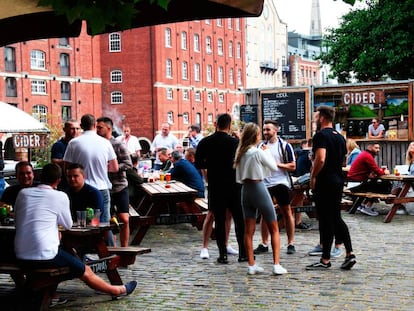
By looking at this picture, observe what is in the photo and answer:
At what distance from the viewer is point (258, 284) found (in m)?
8.07

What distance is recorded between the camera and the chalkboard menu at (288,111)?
77.3 ft

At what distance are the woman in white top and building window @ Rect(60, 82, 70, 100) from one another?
53505mm

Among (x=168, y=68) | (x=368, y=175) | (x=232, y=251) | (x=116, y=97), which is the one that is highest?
(x=168, y=68)

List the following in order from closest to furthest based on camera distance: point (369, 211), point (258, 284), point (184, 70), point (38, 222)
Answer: point (38, 222) < point (258, 284) < point (369, 211) < point (184, 70)

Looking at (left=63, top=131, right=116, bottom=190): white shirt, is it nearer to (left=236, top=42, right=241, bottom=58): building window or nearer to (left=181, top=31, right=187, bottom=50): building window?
(left=181, top=31, right=187, bottom=50): building window

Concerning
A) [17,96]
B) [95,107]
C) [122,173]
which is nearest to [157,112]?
[95,107]

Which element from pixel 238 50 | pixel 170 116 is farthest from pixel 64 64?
pixel 238 50

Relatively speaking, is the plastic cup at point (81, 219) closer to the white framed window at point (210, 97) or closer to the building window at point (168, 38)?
the building window at point (168, 38)

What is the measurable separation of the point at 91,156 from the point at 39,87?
51457mm

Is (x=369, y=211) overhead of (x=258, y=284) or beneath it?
beneath

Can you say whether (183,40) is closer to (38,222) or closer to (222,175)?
(222,175)

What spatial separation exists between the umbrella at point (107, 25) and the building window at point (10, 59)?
164 feet

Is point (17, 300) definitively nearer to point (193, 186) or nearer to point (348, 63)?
point (193, 186)

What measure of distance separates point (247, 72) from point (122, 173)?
84.4 metres
